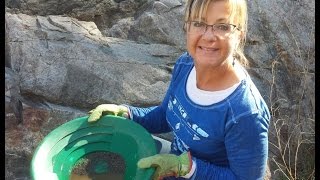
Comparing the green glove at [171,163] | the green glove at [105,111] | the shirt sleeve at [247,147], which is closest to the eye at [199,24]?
the shirt sleeve at [247,147]

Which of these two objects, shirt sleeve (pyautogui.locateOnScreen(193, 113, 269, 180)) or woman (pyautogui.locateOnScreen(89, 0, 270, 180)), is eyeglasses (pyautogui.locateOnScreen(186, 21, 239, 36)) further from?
shirt sleeve (pyautogui.locateOnScreen(193, 113, 269, 180))

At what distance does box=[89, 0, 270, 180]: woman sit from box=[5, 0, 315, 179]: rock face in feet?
3.62

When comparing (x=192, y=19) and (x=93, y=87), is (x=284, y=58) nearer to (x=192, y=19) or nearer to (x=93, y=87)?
(x=93, y=87)

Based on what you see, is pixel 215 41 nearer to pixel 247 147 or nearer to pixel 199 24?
pixel 199 24

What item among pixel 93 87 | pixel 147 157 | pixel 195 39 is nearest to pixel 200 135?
pixel 147 157

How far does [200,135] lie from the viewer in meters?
2.05

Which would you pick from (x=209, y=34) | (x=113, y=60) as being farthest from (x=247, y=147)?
(x=113, y=60)

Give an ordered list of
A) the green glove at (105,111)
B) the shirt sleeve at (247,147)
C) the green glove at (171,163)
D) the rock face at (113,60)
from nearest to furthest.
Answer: the shirt sleeve at (247,147) → the green glove at (171,163) → the green glove at (105,111) → the rock face at (113,60)

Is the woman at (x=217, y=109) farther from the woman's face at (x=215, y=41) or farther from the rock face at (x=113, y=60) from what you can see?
the rock face at (x=113, y=60)

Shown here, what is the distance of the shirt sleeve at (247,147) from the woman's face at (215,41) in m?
0.24

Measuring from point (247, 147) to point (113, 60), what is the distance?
155cm

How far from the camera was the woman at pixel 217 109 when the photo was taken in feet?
6.32

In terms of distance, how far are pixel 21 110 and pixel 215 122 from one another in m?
1.54
